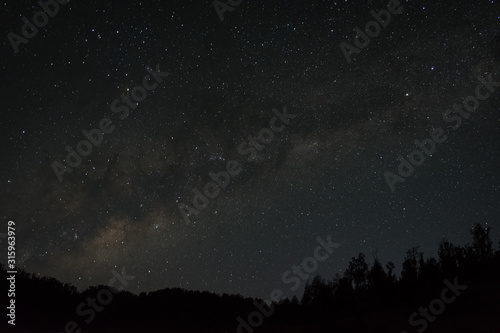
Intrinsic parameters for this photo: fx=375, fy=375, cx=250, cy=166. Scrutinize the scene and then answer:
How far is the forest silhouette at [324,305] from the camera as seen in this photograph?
814 inches

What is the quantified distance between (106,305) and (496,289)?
3212 centimetres

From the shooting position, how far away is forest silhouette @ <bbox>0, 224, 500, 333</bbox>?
20.7 metres

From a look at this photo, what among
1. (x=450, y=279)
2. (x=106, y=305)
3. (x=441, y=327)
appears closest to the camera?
(x=441, y=327)

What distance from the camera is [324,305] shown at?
2964cm

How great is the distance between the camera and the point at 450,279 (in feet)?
83.4

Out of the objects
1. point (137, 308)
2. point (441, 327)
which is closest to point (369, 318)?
point (441, 327)

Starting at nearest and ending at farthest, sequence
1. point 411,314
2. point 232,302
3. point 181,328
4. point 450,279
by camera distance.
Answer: point 411,314 → point 450,279 → point 181,328 → point 232,302

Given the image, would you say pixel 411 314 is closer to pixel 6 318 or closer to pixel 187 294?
pixel 187 294

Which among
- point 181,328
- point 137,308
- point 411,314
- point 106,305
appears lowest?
point 411,314

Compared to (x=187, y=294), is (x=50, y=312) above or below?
above

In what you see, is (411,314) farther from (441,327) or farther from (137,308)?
(137,308)

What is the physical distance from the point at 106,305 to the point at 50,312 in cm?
491

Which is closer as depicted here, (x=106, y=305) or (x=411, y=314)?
(x=411, y=314)

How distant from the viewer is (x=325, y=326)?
72.5 feet
